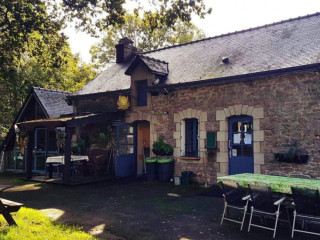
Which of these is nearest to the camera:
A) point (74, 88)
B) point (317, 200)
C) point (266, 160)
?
point (317, 200)

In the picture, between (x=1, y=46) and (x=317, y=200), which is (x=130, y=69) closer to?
(x=1, y=46)

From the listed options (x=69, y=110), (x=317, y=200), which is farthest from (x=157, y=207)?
(x=69, y=110)

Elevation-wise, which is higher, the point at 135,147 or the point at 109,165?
the point at 135,147

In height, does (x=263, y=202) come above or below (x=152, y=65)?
below

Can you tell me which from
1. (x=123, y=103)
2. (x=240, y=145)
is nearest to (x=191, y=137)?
(x=240, y=145)

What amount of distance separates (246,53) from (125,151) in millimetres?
5935

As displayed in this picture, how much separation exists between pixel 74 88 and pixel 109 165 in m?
16.2

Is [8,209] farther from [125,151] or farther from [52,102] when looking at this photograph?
[52,102]

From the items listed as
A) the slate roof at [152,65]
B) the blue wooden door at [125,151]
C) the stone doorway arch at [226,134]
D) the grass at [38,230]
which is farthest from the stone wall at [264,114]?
the grass at [38,230]

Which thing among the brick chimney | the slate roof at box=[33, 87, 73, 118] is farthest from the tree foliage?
the brick chimney

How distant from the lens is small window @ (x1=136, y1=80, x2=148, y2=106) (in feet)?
40.1

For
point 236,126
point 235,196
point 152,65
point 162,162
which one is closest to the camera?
point 235,196

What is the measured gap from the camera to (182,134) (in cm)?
1091

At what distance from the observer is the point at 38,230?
511cm
